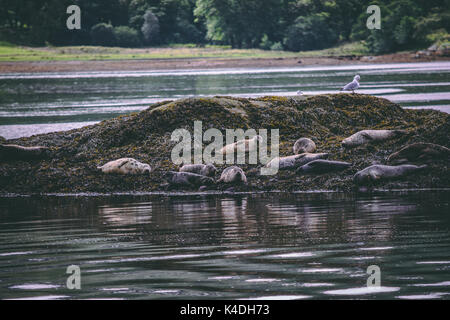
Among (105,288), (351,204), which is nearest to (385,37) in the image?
(351,204)

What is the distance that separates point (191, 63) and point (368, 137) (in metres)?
82.5

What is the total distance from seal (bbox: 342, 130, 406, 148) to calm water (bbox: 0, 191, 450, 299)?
8.85ft

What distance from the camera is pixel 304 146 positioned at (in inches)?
728

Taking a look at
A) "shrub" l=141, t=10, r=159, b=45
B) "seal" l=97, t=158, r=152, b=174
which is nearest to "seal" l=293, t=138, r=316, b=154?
"seal" l=97, t=158, r=152, b=174

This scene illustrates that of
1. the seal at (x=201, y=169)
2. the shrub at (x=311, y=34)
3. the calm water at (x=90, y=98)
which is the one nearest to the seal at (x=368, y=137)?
the seal at (x=201, y=169)

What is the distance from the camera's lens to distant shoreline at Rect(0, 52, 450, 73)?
9262 cm

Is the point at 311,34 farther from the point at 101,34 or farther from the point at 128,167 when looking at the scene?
the point at 128,167

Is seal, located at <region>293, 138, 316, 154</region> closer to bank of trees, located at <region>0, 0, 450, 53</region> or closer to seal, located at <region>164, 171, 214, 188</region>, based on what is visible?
seal, located at <region>164, 171, 214, 188</region>

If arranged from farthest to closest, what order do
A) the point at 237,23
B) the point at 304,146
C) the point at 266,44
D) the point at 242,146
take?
the point at 237,23 < the point at 266,44 < the point at 242,146 < the point at 304,146

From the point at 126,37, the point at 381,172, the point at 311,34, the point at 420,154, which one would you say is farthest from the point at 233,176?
the point at 126,37

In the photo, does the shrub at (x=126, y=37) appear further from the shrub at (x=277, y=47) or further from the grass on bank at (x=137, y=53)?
the shrub at (x=277, y=47)

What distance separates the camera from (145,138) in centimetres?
2009

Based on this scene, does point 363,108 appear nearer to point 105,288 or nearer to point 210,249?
point 210,249

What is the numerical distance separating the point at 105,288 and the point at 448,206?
775 centimetres
